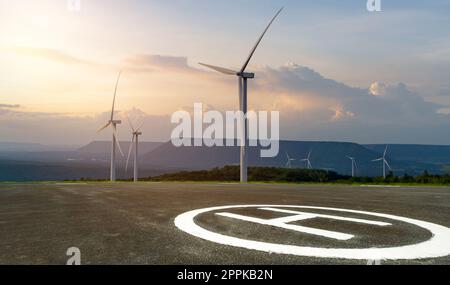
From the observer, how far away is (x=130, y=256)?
5812mm

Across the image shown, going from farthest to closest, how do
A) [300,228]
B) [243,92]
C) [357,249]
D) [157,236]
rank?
[243,92] → [300,228] → [157,236] → [357,249]

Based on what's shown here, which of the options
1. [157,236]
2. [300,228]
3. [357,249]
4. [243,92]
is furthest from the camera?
[243,92]

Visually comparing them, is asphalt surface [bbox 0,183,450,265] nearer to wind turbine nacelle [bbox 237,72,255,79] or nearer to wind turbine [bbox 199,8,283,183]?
wind turbine [bbox 199,8,283,183]

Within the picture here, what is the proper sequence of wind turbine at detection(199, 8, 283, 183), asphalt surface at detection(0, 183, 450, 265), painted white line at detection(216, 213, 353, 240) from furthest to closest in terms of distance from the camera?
wind turbine at detection(199, 8, 283, 183)
painted white line at detection(216, 213, 353, 240)
asphalt surface at detection(0, 183, 450, 265)

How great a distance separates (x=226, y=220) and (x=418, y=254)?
4501mm

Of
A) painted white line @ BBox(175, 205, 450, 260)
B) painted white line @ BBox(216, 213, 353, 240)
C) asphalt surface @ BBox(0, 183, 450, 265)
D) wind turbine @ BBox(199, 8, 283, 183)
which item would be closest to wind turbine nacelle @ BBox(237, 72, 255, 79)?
wind turbine @ BBox(199, 8, 283, 183)

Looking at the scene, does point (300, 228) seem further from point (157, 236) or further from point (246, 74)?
point (246, 74)

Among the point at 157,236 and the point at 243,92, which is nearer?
the point at 157,236

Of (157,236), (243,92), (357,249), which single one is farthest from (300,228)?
(243,92)

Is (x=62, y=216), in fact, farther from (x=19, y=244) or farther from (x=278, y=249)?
(x=278, y=249)

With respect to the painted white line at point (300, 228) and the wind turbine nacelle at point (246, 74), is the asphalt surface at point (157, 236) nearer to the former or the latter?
the painted white line at point (300, 228)

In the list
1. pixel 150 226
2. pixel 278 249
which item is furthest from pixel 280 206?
pixel 278 249

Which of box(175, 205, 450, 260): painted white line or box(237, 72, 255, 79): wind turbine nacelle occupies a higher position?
box(237, 72, 255, 79): wind turbine nacelle
